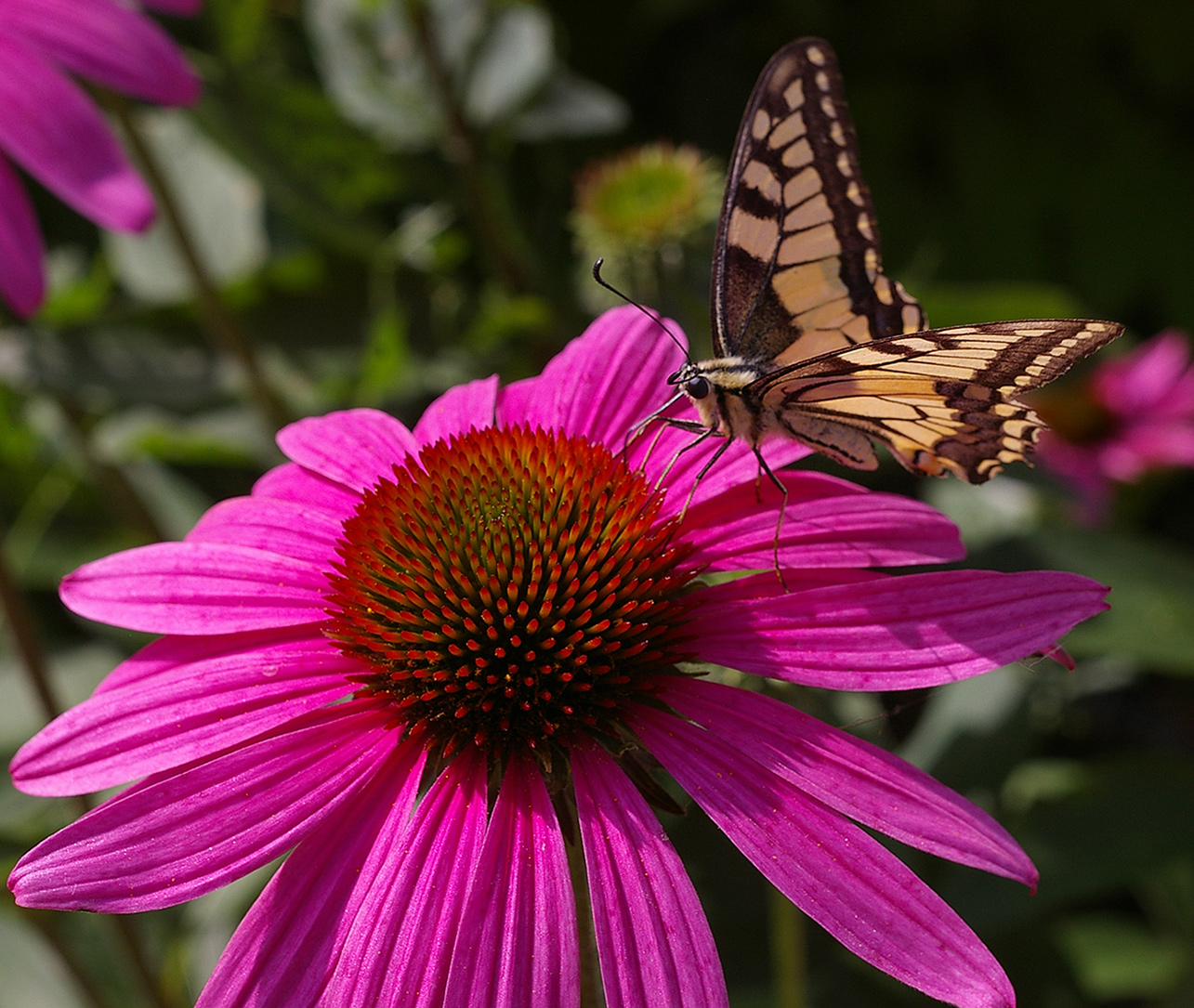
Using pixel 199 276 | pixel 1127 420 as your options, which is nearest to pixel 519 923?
pixel 199 276

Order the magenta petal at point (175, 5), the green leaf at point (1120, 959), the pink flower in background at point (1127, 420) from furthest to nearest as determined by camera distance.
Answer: the pink flower in background at point (1127, 420)
the green leaf at point (1120, 959)
the magenta petal at point (175, 5)

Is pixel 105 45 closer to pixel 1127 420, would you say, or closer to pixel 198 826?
pixel 198 826

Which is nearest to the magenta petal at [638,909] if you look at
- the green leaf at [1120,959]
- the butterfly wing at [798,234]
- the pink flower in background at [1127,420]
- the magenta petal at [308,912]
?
the magenta petal at [308,912]

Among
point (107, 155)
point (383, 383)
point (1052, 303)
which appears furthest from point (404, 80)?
point (1052, 303)

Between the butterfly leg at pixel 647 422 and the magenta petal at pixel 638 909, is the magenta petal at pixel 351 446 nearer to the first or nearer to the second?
the butterfly leg at pixel 647 422

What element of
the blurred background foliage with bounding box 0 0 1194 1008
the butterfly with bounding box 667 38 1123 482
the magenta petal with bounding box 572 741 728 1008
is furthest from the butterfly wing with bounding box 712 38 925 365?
the magenta petal with bounding box 572 741 728 1008

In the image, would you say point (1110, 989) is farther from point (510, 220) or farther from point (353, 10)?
point (353, 10)

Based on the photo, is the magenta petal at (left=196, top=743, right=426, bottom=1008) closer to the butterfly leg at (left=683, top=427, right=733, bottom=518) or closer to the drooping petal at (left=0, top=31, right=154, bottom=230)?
the butterfly leg at (left=683, top=427, right=733, bottom=518)
